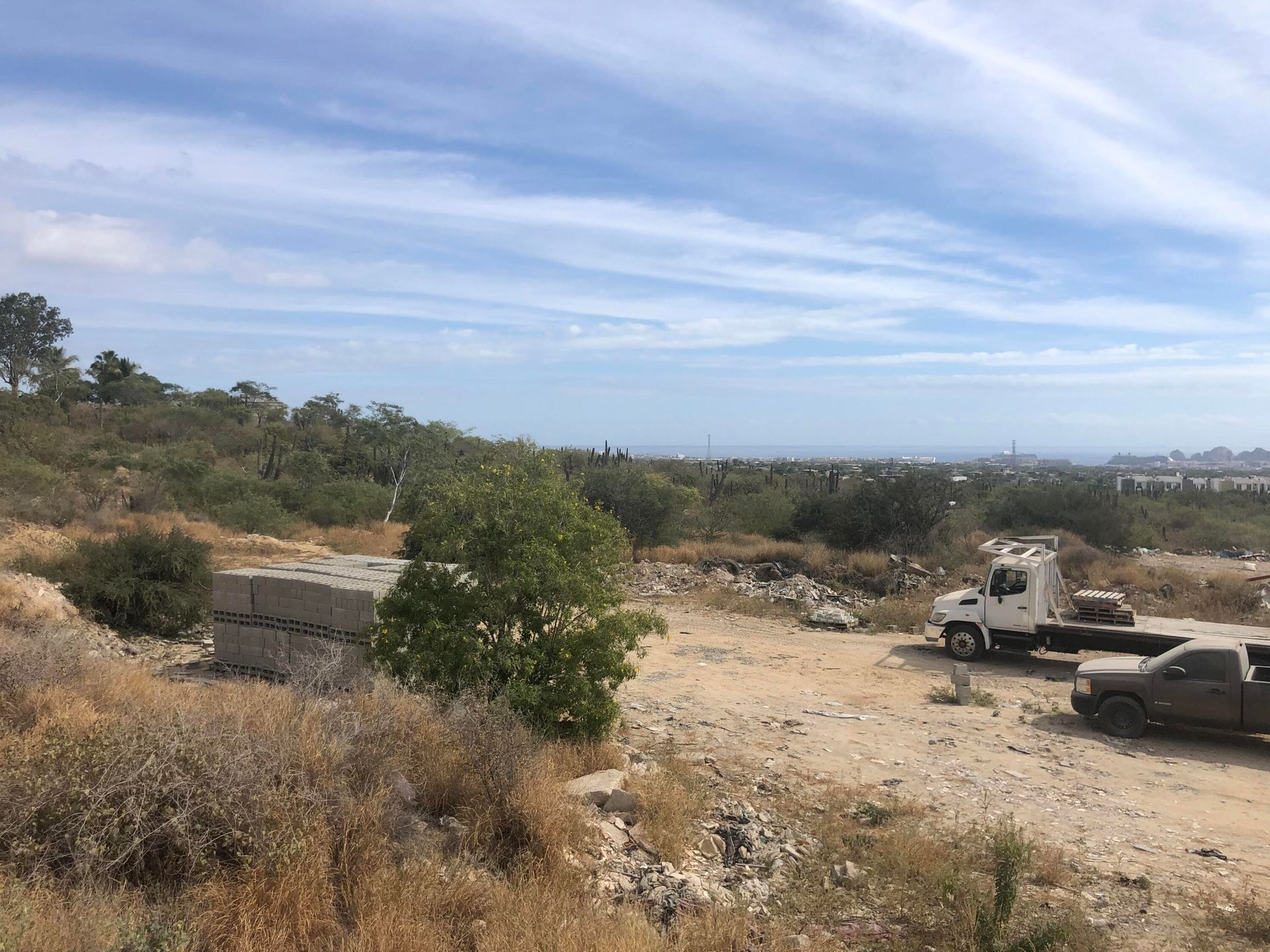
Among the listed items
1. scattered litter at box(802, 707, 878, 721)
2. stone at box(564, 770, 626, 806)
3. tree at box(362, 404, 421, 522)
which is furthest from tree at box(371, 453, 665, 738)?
tree at box(362, 404, 421, 522)

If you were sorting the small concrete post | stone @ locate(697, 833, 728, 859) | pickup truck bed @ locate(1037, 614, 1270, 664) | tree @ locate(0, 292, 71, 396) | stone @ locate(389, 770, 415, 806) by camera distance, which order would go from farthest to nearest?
1. tree @ locate(0, 292, 71, 396)
2. pickup truck bed @ locate(1037, 614, 1270, 664)
3. the small concrete post
4. stone @ locate(697, 833, 728, 859)
5. stone @ locate(389, 770, 415, 806)

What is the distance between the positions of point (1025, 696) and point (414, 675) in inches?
412

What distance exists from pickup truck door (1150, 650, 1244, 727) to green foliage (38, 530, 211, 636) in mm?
16443

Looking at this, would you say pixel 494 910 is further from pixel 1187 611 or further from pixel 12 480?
pixel 12 480

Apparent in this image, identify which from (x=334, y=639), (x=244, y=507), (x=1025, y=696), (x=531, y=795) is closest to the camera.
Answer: (x=531, y=795)

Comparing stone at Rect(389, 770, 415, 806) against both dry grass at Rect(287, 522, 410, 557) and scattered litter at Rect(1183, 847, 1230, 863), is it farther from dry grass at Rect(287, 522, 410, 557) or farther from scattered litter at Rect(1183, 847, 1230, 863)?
dry grass at Rect(287, 522, 410, 557)

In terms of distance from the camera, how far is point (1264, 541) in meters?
35.2

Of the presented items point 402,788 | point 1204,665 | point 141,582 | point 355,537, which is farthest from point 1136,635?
point 355,537

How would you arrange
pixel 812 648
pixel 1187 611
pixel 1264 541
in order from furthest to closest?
pixel 1264 541 < pixel 1187 611 < pixel 812 648

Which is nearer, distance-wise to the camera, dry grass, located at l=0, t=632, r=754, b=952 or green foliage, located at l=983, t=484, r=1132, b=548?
dry grass, located at l=0, t=632, r=754, b=952

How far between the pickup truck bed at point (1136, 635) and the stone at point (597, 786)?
35.4 feet

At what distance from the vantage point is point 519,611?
29.0 ft

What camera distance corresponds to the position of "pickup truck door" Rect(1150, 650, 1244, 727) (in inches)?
431

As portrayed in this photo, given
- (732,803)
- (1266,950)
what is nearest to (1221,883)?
(1266,950)
